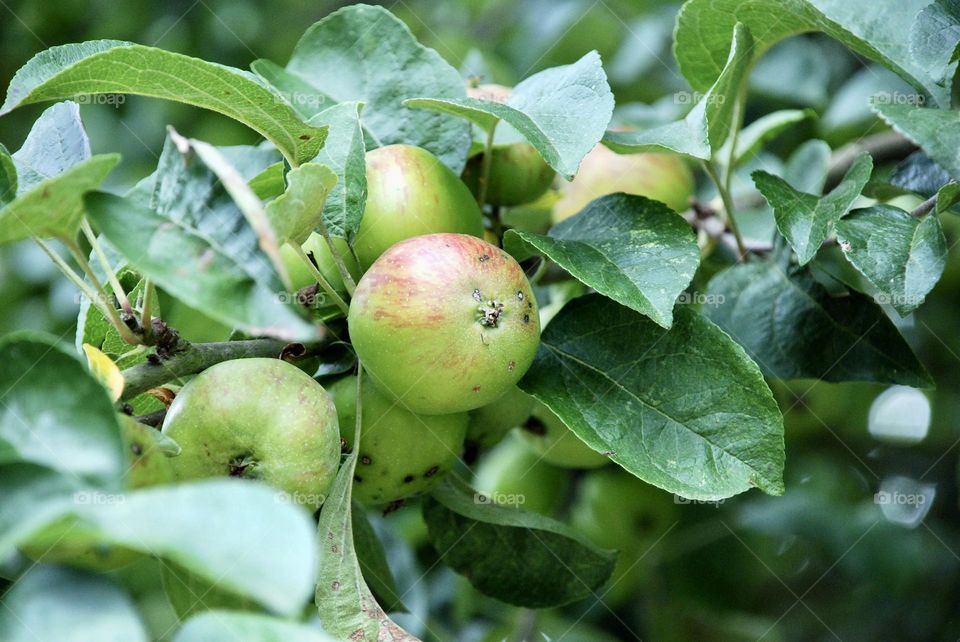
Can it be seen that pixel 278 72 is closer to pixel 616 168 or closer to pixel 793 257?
pixel 616 168

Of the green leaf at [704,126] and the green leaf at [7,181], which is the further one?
the green leaf at [704,126]

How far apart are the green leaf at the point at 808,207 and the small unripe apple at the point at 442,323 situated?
254 mm

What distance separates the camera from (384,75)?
3.51 feet

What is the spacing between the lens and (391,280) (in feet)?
2.54

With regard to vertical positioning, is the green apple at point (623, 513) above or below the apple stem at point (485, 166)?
below

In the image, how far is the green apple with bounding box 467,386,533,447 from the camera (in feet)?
3.39

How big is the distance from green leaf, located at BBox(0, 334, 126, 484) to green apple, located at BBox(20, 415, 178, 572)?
0.02 m

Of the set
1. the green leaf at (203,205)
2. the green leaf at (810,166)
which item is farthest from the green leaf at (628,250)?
→ the green leaf at (810,166)

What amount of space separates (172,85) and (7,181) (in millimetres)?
145

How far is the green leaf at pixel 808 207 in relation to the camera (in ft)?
2.83

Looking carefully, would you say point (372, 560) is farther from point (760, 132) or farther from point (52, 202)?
point (760, 132)

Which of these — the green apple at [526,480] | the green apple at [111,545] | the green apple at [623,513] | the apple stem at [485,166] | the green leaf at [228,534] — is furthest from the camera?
the green apple at [623,513]

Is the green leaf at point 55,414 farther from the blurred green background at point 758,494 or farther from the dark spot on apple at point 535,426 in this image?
the blurred green background at point 758,494

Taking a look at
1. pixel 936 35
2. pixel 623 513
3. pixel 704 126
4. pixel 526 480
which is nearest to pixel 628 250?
pixel 704 126
